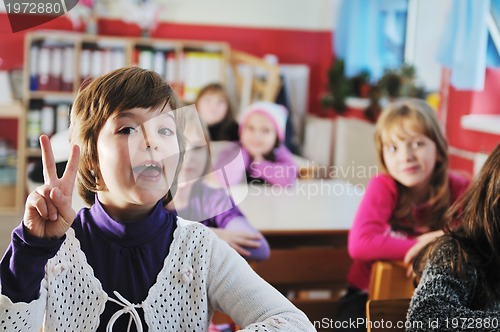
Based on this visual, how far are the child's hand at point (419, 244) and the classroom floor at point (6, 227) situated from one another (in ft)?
3.00

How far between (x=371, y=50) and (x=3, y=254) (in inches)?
149

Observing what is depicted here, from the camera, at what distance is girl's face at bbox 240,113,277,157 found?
243 centimetres

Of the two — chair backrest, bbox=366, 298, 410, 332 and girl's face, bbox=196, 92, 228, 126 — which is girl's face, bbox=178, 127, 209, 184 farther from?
girl's face, bbox=196, 92, 228, 126

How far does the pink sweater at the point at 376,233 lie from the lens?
1.71 m

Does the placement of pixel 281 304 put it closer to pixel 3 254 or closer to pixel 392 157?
pixel 3 254

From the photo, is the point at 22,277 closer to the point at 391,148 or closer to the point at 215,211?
the point at 215,211

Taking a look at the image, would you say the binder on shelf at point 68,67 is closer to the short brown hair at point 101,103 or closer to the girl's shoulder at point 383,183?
the girl's shoulder at point 383,183

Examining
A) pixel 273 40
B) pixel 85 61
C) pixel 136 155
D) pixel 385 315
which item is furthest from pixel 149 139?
pixel 273 40

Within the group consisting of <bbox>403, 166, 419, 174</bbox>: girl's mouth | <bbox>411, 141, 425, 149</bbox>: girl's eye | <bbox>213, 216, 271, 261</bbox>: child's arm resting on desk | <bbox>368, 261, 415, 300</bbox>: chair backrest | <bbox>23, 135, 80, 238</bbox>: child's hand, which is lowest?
<bbox>368, 261, 415, 300</bbox>: chair backrest

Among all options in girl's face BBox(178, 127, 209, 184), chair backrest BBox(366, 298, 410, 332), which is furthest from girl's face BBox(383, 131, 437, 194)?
girl's face BBox(178, 127, 209, 184)

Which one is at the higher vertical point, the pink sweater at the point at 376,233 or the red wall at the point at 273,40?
the red wall at the point at 273,40

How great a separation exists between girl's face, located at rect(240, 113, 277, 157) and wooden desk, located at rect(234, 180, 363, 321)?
250mm

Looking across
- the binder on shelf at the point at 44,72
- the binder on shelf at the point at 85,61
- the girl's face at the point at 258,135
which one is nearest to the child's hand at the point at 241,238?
the girl's face at the point at 258,135

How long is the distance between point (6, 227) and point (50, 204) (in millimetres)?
194
